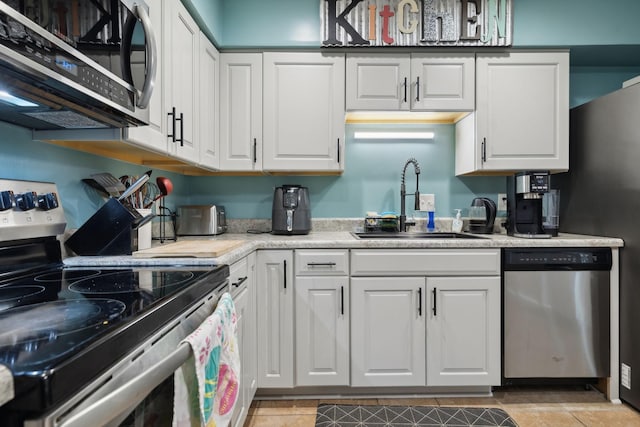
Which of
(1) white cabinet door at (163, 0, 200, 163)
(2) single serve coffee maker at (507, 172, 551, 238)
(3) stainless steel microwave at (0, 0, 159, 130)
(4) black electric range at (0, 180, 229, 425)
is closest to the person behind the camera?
(4) black electric range at (0, 180, 229, 425)

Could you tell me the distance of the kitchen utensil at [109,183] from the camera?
157cm

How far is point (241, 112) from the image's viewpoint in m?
2.32

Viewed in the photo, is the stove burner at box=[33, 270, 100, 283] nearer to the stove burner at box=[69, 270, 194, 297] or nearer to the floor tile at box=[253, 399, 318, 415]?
the stove burner at box=[69, 270, 194, 297]

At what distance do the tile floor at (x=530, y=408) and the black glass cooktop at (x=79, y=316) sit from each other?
3.51ft

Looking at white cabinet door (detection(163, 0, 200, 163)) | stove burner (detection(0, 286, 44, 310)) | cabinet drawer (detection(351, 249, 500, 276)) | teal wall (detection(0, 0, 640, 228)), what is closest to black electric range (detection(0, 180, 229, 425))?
stove burner (detection(0, 286, 44, 310))

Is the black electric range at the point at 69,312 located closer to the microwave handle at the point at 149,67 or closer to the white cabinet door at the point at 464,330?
the microwave handle at the point at 149,67

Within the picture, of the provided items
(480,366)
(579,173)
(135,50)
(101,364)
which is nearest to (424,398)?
(480,366)

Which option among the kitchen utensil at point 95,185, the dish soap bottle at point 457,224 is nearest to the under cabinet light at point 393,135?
the dish soap bottle at point 457,224

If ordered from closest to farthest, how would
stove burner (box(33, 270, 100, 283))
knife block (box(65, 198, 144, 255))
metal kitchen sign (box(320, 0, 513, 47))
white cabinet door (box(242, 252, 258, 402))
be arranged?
1. stove burner (box(33, 270, 100, 283))
2. knife block (box(65, 198, 144, 255))
3. white cabinet door (box(242, 252, 258, 402))
4. metal kitchen sign (box(320, 0, 513, 47))

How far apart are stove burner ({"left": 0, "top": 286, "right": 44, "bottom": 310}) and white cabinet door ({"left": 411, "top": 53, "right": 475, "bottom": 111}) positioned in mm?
2055

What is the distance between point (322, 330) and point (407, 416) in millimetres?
593

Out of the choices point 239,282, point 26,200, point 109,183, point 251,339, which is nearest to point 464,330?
point 251,339

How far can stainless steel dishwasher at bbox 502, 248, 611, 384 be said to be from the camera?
1993 millimetres

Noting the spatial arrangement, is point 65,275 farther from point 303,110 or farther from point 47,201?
point 303,110
